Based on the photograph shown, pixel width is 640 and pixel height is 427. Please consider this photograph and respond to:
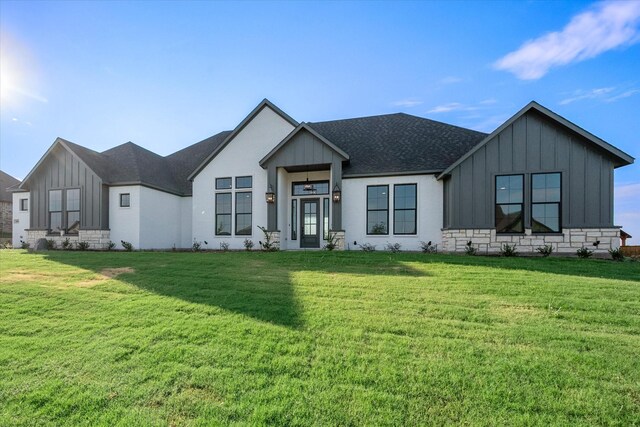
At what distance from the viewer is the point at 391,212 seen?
42.4 ft

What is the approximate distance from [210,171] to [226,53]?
230 inches

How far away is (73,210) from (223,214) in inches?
340

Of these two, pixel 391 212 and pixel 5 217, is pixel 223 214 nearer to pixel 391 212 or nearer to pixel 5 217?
pixel 391 212

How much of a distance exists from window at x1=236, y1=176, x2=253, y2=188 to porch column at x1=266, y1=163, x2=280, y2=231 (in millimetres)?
1468

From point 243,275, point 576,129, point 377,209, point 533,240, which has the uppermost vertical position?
point 576,129

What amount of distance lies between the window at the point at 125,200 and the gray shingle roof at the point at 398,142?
444 inches

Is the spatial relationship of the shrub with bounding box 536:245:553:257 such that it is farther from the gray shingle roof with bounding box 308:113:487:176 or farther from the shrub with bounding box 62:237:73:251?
the shrub with bounding box 62:237:73:251

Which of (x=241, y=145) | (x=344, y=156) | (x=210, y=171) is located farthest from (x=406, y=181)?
(x=210, y=171)

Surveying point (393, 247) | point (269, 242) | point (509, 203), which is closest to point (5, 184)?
point (269, 242)

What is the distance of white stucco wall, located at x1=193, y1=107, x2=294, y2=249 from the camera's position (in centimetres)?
1453

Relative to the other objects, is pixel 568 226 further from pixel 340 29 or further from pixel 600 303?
pixel 340 29

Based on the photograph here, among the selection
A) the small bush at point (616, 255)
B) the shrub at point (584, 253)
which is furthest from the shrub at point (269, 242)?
the small bush at point (616, 255)

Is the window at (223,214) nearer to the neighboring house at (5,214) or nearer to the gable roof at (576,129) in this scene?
the gable roof at (576,129)

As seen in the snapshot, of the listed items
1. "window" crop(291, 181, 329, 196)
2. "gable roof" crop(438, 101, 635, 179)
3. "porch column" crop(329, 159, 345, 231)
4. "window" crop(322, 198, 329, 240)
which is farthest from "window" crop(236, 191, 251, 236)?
"gable roof" crop(438, 101, 635, 179)
